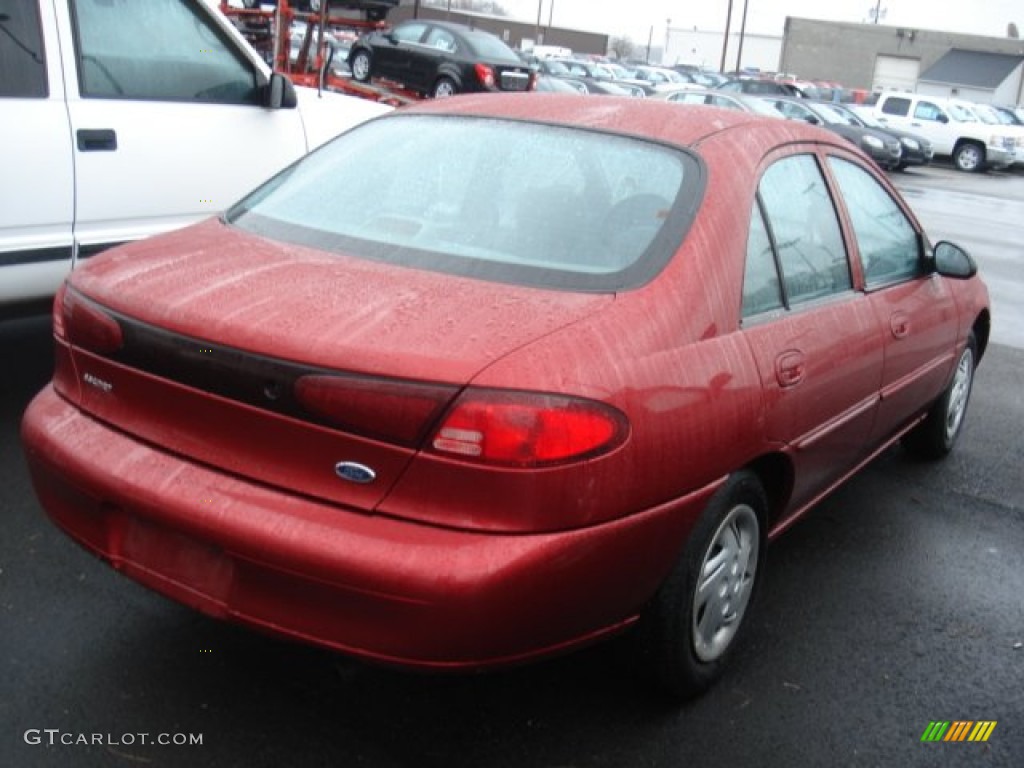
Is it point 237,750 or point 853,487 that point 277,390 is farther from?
point 853,487

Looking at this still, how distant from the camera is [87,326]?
9.31ft

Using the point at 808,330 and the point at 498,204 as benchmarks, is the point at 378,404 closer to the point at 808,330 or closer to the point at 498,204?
the point at 498,204

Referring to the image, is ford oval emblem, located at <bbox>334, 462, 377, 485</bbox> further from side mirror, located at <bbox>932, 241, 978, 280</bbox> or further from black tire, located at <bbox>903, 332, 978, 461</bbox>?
black tire, located at <bbox>903, 332, 978, 461</bbox>

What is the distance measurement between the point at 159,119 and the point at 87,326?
2402 mm

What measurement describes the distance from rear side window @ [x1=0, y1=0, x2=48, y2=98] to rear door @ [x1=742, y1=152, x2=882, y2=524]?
3018 mm

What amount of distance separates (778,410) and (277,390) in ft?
4.58

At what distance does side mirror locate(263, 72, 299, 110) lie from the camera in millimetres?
5402

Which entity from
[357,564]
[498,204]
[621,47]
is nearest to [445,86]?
[498,204]

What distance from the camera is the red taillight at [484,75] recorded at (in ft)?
62.2

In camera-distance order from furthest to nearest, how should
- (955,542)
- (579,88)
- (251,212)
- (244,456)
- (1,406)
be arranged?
1. (579,88)
2. (1,406)
3. (955,542)
4. (251,212)
5. (244,456)

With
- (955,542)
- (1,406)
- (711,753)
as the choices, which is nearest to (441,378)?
(711,753)

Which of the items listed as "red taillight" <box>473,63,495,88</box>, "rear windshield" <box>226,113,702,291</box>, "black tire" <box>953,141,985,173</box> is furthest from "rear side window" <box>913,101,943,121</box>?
"rear windshield" <box>226,113,702,291</box>

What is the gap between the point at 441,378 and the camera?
2.36 m

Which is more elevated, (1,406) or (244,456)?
(244,456)
